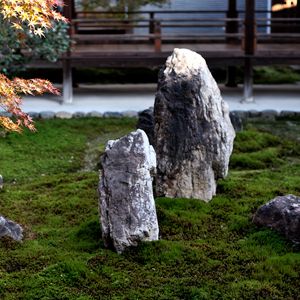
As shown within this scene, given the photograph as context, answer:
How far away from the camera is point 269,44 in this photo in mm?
19156

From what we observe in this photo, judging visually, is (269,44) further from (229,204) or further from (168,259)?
(168,259)

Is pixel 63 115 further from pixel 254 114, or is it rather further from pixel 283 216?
pixel 283 216

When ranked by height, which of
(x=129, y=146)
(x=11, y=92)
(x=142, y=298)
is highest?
(x=11, y=92)

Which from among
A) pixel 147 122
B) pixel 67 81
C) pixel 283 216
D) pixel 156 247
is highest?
pixel 67 81

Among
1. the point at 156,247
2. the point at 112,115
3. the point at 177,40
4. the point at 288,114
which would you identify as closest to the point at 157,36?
the point at 112,115

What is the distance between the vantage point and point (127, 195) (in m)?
7.38

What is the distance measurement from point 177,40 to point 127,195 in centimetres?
1238

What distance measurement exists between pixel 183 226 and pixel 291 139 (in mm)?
6126

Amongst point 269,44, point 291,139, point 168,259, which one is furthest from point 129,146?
point 269,44

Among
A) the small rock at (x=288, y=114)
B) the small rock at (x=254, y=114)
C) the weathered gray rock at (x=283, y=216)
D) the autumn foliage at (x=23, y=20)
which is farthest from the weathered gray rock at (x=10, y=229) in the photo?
the small rock at (x=288, y=114)

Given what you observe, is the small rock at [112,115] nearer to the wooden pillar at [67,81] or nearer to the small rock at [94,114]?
the small rock at [94,114]

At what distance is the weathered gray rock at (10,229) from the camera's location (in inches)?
309

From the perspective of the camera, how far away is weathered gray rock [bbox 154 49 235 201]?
29.0 feet

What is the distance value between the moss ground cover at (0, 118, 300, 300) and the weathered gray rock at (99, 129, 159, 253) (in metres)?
0.18
